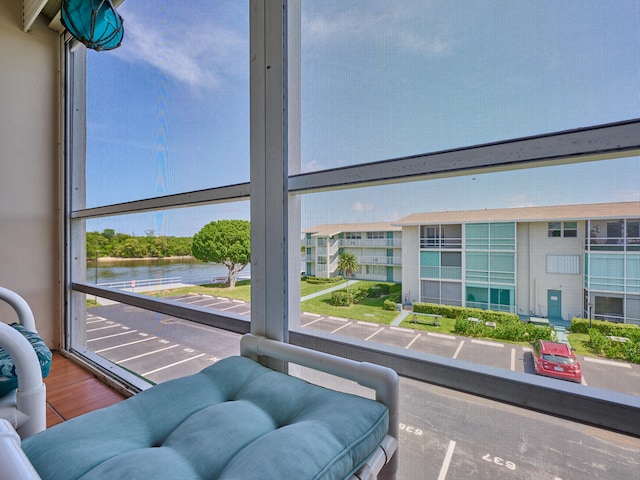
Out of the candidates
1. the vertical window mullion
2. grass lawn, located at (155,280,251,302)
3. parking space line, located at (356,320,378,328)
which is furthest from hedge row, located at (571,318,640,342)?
grass lawn, located at (155,280,251,302)

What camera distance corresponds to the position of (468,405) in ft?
2.48

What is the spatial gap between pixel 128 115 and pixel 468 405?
2100mm

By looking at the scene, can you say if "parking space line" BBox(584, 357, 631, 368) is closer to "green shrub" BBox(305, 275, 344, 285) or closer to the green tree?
"green shrub" BBox(305, 275, 344, 285)

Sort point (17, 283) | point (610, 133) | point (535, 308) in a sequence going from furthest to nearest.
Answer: point (17, 283) → point (535, 308) → point (610, 133)

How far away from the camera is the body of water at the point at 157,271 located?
1349 millimetres

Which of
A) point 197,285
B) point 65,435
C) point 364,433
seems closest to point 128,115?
point 197,285

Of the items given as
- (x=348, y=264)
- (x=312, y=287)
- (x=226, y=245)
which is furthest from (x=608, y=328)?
(x=226, y=245)

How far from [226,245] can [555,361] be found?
1.13 metres

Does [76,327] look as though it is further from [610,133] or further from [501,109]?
[610,133]

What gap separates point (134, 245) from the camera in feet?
5.78

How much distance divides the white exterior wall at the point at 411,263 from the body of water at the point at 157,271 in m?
0.58

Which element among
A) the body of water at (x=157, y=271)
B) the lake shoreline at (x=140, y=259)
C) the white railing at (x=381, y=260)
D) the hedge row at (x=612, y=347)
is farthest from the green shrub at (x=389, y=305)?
the lake shoreline at (x=140, y=259)

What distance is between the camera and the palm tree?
94cm

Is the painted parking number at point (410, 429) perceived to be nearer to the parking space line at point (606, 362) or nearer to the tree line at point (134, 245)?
the parking space line at point (606, 362)
